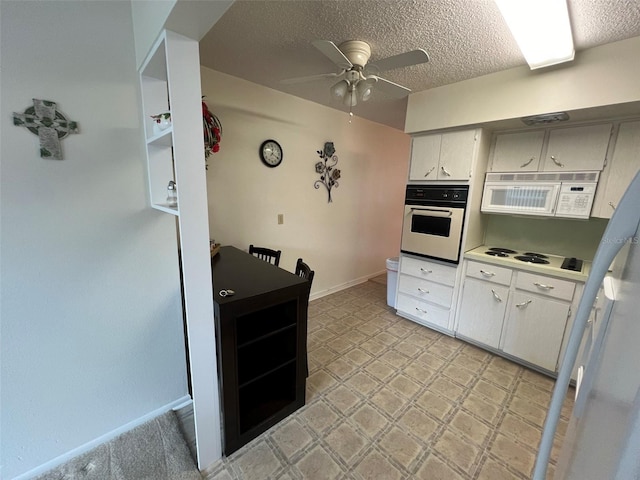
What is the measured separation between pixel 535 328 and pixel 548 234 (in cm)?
96

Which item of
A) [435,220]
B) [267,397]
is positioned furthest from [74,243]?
[435,220]

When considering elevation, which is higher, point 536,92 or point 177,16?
point 536,92

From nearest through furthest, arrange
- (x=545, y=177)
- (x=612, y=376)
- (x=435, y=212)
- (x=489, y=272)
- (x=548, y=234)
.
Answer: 1. (x=612, y=376)
2. (x=545, y=177)
3. (x=489, y=272)
4. (x=548, y=234)
5. (x=435, y=212)

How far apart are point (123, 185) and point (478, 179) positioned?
282 cm

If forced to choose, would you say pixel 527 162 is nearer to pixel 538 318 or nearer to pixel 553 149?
pixel 553 149

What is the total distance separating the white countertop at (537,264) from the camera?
2.00m

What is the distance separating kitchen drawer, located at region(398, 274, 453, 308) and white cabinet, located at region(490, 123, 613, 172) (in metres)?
1.29

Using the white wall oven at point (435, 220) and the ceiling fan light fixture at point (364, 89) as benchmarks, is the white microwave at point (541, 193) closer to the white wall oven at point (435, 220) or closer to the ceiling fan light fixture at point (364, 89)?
the white wall oven at point (435, 220)

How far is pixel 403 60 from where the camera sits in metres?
1.50

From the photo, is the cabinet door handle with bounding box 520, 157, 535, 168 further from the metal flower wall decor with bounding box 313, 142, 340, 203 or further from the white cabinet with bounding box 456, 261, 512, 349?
the metal flower wall decor with bounding box 313, 142, 340, 203

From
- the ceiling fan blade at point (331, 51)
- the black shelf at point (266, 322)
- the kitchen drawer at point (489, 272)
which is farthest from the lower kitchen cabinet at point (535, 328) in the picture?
the ceiling fan blade at point (331, 51)

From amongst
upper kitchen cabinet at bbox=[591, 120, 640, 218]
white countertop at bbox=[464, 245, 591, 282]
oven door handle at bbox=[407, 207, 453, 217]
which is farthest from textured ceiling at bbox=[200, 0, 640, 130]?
white countertop at bbox=[464, 245, 591, 282]

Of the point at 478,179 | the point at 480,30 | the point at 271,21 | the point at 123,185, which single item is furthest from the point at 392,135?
the point at 123,185

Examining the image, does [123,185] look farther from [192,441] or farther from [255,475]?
[255,475]
